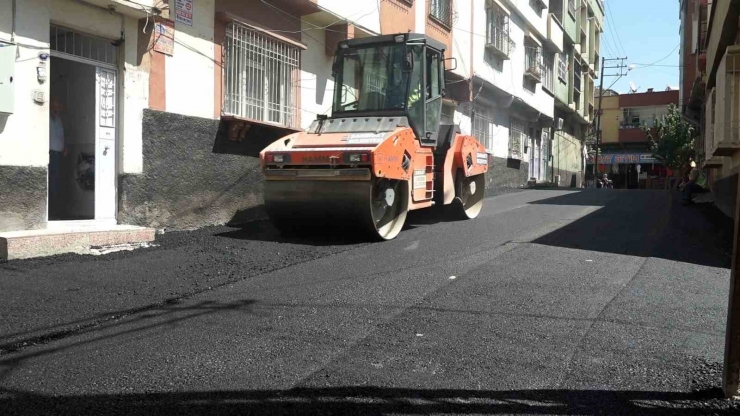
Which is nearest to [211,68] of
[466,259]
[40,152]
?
[40,152]

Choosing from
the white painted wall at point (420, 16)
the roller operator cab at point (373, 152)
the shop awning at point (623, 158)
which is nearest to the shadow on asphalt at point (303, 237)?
the roller operator cab at point (373, 152)

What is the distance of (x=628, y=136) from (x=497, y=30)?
30.3 metres

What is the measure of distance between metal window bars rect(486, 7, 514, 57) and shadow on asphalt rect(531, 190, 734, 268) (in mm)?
9252

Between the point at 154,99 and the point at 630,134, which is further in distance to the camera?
the point at 630,134

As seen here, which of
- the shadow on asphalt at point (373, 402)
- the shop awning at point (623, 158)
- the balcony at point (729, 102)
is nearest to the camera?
the shadow on asphalt at point (373, 402)

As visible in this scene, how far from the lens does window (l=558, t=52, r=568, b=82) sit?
100 feet

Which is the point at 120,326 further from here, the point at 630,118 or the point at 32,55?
the point at 630,118

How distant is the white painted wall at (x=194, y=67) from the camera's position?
30.7 feet

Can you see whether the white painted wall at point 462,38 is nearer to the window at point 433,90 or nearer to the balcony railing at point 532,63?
the balcony railing at point 532,63

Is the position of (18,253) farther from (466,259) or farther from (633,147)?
(633,147)

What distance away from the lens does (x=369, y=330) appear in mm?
4430

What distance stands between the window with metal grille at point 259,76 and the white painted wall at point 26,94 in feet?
10.1

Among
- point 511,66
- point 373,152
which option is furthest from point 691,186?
point 373,152

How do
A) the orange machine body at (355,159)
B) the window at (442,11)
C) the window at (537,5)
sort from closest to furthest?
the orange machine body at (355,159) → the window at (442,11) → the window at (537,5)
